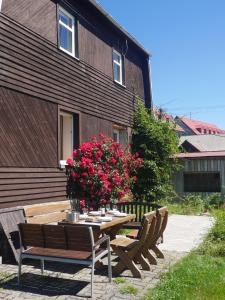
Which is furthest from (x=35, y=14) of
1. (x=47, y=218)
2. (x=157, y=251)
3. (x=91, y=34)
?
(x=157, y=251)

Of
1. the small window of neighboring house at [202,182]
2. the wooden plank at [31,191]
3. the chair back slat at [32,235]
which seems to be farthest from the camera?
the small window of neighboring house at [202,182]

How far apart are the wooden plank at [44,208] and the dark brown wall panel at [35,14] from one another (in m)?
4.21

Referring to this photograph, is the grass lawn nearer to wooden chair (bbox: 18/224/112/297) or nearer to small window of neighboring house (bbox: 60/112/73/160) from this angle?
wooden chair (bbox: 18/224/112/297)

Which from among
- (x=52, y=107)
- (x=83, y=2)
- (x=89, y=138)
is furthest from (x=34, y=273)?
(x=83, y=2)

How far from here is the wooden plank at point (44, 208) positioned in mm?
7984

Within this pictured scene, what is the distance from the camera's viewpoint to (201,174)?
68.5 feet

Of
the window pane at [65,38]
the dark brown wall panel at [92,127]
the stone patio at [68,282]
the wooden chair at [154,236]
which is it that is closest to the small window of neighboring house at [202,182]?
the dark brown wall panel at [92,127]

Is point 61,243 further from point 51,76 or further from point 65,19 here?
point 65,19

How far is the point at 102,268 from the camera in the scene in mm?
6922

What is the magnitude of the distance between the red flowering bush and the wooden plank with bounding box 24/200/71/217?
3.70 feet

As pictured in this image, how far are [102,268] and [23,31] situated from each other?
5.69 metres

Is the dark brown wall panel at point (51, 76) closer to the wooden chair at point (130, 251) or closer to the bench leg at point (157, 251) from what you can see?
the wooden chair at point (130, 251)

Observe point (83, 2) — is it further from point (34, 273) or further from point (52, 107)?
point (34, 273)

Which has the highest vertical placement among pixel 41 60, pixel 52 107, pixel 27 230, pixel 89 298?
pixel 41 60
